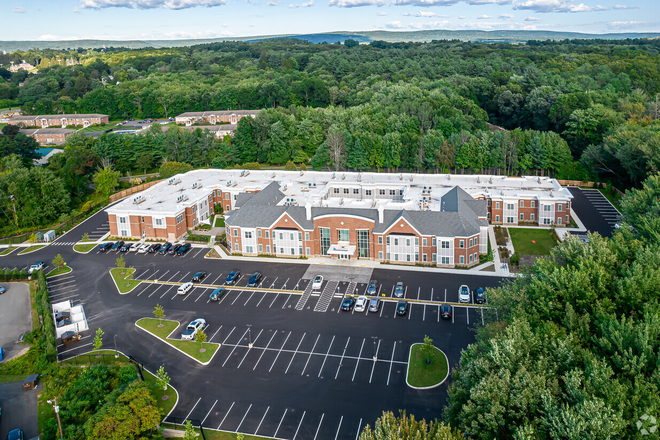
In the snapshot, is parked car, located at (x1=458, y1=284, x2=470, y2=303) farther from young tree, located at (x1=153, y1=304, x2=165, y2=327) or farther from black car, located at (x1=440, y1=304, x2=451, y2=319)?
young tree, located at (x1=153, y1=304, x2=165, y2=327)

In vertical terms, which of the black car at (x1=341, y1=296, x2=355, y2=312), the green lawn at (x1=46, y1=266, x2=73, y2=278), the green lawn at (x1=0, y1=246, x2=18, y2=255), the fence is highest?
the fence

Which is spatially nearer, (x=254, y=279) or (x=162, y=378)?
(x=162, y=378)

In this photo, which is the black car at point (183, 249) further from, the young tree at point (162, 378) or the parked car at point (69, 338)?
the young tree at point (162, 378)

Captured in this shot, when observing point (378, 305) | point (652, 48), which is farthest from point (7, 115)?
point (652, 48)

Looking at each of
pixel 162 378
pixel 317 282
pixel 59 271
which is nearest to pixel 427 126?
pixel 317 282

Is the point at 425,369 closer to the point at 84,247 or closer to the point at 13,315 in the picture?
the point at 13,315

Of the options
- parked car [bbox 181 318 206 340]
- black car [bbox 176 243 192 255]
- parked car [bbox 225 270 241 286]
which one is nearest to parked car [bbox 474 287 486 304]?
parked car [bbox 225 270 241 286]
